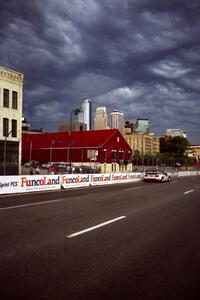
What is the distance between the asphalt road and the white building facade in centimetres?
2858

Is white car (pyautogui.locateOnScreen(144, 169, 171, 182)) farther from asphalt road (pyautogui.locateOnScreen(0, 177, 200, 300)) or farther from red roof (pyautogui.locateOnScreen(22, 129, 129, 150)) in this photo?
red roof (pyautogui.locateOnScreen(22, 129, 129, 150))

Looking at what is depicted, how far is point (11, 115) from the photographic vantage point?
3978 centimetres

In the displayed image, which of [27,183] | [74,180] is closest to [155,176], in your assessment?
[74,180]

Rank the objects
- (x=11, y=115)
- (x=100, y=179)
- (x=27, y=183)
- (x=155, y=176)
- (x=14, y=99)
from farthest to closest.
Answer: (x=14, y=99), (x=11, y=115), (x=155, y=176), (x=100, y=179), (x=27, y=183)

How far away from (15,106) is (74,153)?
991 inches

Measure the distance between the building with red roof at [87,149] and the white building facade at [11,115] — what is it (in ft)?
62.0

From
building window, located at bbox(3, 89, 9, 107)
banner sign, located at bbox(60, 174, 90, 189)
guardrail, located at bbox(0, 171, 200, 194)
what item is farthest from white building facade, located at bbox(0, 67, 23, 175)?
banner sign, located at bbox(60, 174, 90, 189)

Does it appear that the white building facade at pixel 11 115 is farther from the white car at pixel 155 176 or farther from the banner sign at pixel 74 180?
the white car at pixel 155 176

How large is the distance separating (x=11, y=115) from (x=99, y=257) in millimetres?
35725

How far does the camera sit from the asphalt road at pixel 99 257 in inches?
179

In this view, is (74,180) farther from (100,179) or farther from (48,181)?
(100,179)

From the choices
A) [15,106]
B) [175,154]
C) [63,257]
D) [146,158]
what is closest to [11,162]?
[15,106]

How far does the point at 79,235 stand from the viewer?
7.89 meters

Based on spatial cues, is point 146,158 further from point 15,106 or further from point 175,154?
point 175,154
